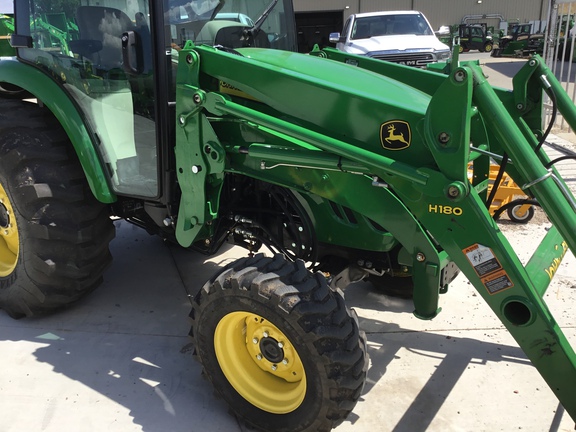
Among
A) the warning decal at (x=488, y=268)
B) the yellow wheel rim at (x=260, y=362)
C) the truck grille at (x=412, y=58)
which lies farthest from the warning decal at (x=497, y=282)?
the truck grille at (x=412, y=58)

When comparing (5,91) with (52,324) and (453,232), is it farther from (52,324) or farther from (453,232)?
(453,232)

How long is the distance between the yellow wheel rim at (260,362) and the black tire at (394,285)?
134cm

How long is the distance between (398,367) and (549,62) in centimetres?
798

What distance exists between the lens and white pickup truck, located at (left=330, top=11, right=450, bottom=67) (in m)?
12.0

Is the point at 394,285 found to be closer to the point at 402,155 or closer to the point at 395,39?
the point at 402,155

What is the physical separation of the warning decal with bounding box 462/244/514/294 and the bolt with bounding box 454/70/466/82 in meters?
0.63

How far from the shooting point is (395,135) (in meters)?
2.32

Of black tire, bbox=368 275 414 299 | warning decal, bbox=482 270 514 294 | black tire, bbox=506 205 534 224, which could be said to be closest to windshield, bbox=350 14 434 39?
black tire, bbox=506 205 534 224

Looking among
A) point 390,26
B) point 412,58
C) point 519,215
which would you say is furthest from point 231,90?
point 390,26

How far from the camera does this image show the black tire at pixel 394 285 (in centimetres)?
365

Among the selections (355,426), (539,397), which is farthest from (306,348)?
(539,397)

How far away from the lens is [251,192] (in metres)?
3.08

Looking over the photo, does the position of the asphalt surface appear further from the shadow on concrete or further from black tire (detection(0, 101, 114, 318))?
black tire (detection(0, 101, 114, 318))

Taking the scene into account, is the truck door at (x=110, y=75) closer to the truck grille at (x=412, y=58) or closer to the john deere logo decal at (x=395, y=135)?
the john deere logo decal at (x=395, y=135)
